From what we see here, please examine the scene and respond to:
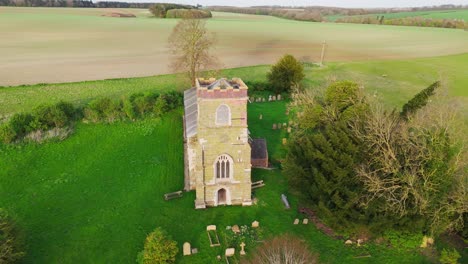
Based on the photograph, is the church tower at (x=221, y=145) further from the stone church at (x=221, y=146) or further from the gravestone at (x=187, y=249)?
the gravestone at (x=187, y=249)

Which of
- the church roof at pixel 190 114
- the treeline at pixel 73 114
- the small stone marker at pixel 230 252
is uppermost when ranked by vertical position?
the church roof at pixel 190 114

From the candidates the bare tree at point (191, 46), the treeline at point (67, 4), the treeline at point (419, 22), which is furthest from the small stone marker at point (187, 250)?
the treeline at point (419, 22)

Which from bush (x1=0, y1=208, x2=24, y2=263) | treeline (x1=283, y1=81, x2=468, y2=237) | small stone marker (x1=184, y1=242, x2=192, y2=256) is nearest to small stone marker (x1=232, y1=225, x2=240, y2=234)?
small stone marker (x1=184, y1=242, x2=192, y2=256)

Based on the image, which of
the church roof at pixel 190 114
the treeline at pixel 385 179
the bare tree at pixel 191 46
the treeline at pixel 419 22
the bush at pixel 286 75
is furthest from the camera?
the treeline at pixel 419 22

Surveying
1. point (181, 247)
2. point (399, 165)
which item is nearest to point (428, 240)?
point (399, 165)

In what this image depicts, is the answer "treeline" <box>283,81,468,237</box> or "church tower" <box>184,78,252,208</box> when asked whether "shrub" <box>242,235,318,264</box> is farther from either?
"church tower" <box>184,78,252,208</box>

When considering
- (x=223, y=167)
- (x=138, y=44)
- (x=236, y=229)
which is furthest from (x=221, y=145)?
(x=138, y=44)
